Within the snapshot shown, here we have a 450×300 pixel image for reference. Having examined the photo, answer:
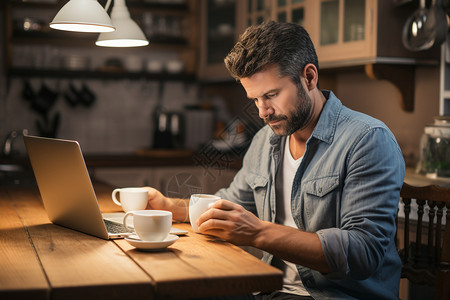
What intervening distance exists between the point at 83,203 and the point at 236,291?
0.48 meters

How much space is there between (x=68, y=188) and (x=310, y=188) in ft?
2.06

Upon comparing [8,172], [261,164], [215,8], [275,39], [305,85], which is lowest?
[8,172]

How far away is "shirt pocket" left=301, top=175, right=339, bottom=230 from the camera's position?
1416 mm

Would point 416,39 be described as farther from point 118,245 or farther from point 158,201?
point 118,245

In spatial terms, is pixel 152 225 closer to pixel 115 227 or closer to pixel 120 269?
pixel 120 269

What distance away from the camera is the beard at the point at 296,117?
1494 mm

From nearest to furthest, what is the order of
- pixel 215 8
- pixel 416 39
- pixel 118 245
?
pixel 118 245 < pixel 416 39 < pixel 215 8

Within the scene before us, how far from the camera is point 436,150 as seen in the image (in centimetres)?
240

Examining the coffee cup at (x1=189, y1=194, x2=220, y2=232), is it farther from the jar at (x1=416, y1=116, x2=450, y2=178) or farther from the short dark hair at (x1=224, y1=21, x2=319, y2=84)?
the jar at (x1=416, y1=116, x2=450, y2=178)

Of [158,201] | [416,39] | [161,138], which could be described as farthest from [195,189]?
[161,138]

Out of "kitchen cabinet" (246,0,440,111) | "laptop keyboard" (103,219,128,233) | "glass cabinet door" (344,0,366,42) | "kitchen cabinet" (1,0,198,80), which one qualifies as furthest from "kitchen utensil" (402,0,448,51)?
"kitchen cabinet" (1,0,198,80)

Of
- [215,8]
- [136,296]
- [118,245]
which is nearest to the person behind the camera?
[136,296]

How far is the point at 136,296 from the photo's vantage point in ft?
3.20

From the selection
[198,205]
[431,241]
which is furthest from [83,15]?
[431,241]
